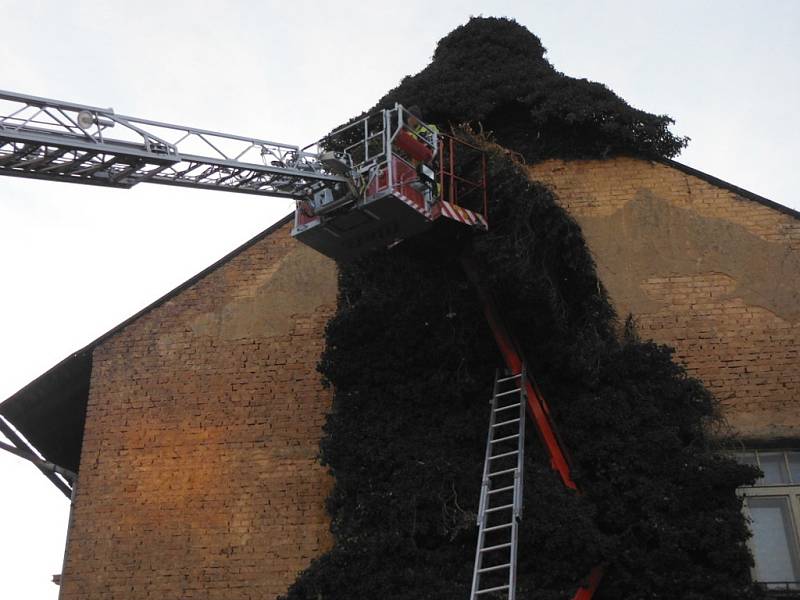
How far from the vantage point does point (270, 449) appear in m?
12.3

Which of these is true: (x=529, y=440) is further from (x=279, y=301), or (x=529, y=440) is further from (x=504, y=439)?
(x=279, y=301)

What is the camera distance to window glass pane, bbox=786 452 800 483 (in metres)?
11.0

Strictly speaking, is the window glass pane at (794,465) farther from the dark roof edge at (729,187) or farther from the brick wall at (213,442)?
the brick wall at (213,442)

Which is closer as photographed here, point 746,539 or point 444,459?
point 746,539

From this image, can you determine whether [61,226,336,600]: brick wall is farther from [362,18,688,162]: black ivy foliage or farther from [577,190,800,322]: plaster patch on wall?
[577,190,800,322]: plaster patch on wall

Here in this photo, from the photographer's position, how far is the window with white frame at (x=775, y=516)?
1055 cm

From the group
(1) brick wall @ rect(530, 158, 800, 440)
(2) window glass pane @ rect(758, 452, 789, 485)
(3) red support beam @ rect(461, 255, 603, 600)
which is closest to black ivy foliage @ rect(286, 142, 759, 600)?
(3) red support beam @ rect(461, 255, 603, 600)

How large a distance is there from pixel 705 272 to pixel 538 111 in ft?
9.81

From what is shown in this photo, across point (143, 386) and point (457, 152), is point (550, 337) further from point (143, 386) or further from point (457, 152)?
point (143, 386)

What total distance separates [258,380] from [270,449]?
3.10 feet

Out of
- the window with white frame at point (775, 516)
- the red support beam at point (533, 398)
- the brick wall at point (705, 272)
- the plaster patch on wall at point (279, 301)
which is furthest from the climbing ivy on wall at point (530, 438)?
the plaster patch on wall at point (279, 301)

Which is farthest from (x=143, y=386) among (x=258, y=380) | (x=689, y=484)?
(x=689, y=484)

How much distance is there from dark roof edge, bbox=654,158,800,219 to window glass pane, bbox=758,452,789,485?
9.94ft

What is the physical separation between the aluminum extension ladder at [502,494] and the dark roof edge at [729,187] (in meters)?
3.82
